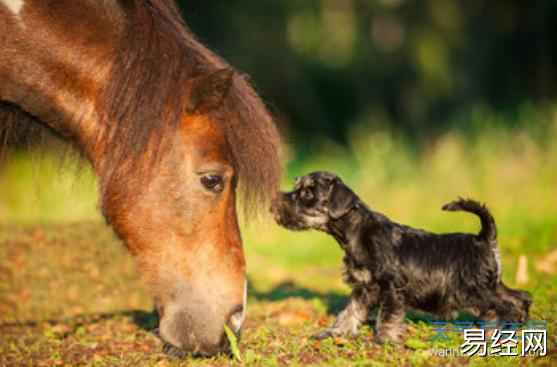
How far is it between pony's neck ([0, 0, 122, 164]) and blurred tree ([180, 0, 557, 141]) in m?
19.2

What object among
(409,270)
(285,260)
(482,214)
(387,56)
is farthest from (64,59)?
(387,56)

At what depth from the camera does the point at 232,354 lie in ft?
14.4

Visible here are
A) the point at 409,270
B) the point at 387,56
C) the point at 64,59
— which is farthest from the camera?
the point at 387,56

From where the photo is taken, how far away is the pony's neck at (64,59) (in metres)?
4.30

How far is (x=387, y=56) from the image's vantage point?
2827cm

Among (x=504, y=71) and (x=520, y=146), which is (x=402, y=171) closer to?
(x=520, y=146)

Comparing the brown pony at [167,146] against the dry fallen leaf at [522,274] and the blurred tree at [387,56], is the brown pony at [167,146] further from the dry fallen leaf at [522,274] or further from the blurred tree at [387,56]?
the blurred tree at [387,56]

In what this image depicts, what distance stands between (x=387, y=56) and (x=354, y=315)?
80.8 feet

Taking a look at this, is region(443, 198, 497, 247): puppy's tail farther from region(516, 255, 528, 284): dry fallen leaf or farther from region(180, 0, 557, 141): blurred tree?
region(180, 0, 557, 141): blurred tree

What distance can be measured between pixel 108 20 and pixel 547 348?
142 inches

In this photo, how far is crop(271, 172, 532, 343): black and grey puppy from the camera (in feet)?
15.6

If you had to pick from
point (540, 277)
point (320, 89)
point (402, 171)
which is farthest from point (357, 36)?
point (540, 277)

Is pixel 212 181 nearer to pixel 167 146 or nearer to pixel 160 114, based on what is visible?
pixel 167 146

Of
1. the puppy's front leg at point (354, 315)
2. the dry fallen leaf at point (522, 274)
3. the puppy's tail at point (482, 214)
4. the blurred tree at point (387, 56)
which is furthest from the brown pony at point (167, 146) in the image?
the blurred tree at point (387, 56)
